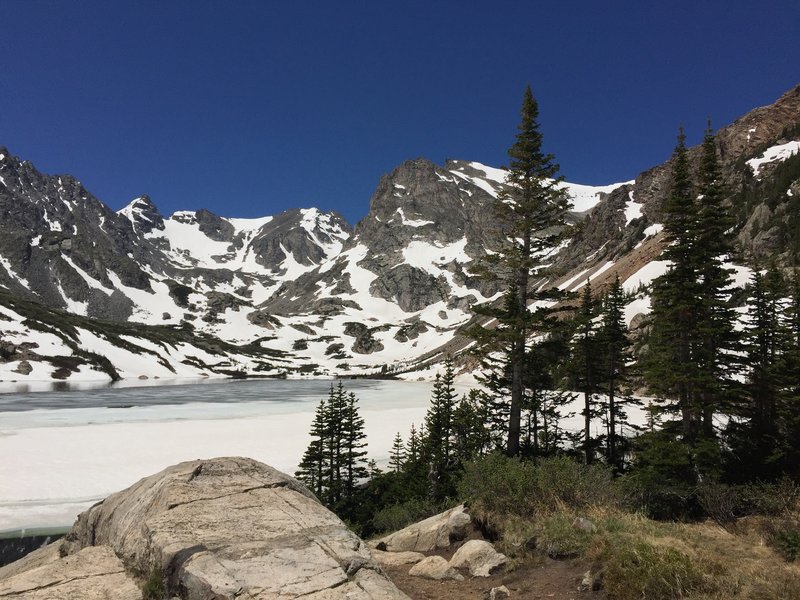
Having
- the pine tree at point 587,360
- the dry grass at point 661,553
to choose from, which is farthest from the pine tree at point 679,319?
the dry grass at point 661,553

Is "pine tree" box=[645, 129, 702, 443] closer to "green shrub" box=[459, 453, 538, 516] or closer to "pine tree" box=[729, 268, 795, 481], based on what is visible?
"pine tree" box=[729, 268, 795, 481]

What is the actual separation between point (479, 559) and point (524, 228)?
589 inches

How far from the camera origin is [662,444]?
59.4 feet

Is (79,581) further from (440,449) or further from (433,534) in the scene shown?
(440,449)

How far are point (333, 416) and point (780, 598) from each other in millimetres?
31304

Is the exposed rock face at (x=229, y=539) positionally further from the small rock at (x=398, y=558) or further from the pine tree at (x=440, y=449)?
the pine tree at (x=440, y=449)

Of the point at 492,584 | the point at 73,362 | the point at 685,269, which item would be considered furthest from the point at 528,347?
the point at 73,362

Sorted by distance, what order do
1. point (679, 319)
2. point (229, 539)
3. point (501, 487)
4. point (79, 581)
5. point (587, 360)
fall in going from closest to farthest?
point (79, 581)
point (229, 539)
point (501, 487)
point (679, 319)
point (587, 360)

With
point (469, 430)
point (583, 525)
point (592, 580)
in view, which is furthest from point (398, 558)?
point (469, 430)

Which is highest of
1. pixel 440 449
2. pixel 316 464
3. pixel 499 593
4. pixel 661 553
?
pixel 661 553

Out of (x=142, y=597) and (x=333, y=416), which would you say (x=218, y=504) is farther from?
(x=333, y=416)

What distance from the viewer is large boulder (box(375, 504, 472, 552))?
11.3 metres

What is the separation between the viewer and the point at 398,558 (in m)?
10.7

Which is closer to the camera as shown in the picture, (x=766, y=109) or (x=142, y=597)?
(x=142, y=597)
